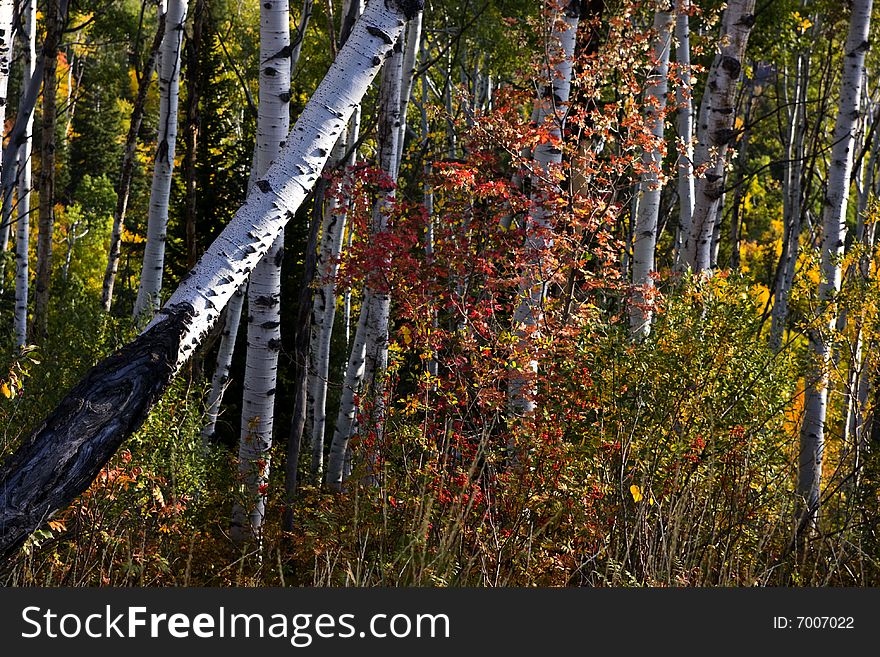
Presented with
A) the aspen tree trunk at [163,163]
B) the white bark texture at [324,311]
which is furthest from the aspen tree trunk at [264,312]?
the white bark texture at [324,311]

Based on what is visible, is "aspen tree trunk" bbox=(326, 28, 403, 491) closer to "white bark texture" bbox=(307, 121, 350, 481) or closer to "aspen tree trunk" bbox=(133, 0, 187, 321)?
"white bark texture" bbox=(307, 121, 350, 481)

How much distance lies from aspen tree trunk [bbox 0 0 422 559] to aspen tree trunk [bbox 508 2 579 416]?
2.35m

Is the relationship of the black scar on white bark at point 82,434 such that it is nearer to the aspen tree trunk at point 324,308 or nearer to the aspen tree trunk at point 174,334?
the aspen tree trunk at point 174,334

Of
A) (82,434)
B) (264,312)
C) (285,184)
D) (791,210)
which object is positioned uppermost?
(791,210)

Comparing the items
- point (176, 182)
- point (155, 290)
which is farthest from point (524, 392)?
point (176, 182)

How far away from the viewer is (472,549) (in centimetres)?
428

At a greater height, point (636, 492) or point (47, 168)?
point (47, 168)

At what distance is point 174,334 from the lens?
3.13 m

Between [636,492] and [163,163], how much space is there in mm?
5924

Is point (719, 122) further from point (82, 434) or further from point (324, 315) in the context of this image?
point (82, 434)

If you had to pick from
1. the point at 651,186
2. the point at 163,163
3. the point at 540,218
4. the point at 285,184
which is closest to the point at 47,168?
the point at 163,163

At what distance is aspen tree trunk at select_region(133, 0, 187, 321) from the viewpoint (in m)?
8.00

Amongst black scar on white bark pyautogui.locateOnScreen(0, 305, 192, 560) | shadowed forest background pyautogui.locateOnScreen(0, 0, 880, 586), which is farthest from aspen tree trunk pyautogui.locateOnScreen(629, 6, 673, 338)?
black scar on white bark pyautogui.locateOnScreen(0, 305, 192, 560)

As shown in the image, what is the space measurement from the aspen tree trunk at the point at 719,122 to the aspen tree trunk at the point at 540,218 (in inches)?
40.9
